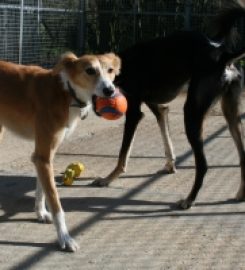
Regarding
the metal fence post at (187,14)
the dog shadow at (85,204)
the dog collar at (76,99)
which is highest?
the dog collar at (76,99)

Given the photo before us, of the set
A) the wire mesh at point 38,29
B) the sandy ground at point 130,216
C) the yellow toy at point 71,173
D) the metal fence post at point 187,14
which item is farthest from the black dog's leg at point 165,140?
the metal fence post at point 187,14

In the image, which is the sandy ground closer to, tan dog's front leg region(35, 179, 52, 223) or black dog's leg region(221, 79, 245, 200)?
tan dog's front leg region(35, 179, 52, 223)

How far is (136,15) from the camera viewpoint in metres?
13.8

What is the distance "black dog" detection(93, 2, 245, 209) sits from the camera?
15.8 feet

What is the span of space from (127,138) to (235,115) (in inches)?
44.2

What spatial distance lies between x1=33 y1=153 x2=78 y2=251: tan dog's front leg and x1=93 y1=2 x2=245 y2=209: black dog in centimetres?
128

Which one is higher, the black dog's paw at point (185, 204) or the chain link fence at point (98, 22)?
the chain link fence at point (98, 22)

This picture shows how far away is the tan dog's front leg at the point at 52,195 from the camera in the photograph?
3895 mm

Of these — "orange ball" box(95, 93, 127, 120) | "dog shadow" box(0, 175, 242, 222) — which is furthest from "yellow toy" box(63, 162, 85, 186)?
"orange ball" box(95, 93, 127, 120)

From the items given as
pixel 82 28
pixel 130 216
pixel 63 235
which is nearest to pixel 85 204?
pixel 130 216

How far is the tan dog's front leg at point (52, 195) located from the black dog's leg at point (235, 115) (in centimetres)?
184

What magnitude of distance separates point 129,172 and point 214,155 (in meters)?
1.28

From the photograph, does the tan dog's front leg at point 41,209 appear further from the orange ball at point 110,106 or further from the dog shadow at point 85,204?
the orange ball at point 110,106

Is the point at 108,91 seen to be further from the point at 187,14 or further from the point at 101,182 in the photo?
the point at 187,14
